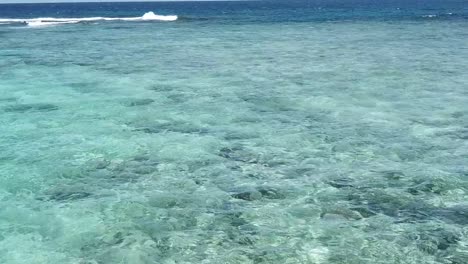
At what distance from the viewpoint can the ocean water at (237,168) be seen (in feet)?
22.6

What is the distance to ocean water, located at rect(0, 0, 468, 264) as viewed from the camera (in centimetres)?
688

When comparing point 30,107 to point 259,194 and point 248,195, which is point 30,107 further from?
point 259,194

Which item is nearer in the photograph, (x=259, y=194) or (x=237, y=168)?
(x=259, y=194)

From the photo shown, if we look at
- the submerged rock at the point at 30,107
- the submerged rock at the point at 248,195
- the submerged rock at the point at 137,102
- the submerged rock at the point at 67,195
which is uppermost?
the submerged rock at the point at 137,102

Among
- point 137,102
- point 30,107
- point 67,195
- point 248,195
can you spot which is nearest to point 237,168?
point 248,195

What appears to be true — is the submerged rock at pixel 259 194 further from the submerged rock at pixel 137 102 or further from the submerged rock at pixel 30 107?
the submerged rock at pixel 30 107

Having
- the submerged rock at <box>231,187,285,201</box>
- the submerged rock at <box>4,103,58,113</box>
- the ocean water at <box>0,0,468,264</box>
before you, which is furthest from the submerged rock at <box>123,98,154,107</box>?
the submerged rock at <box>231,187,285,201</box>

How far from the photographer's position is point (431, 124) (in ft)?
40.4

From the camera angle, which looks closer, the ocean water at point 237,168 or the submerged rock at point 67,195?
the ocean water at point 237,168

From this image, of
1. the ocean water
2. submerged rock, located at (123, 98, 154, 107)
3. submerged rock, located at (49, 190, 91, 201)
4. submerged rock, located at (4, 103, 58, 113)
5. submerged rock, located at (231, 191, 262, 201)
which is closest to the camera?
the ocean water

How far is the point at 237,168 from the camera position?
31.7ft

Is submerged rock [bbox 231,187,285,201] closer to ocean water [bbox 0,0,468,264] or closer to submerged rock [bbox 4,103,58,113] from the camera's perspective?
ocean water [bbox 0,0,468,264]

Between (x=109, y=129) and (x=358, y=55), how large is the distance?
17270 mm

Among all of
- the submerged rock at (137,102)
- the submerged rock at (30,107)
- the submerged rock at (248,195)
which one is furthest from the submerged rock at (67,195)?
the submerged rock at (30,107)
